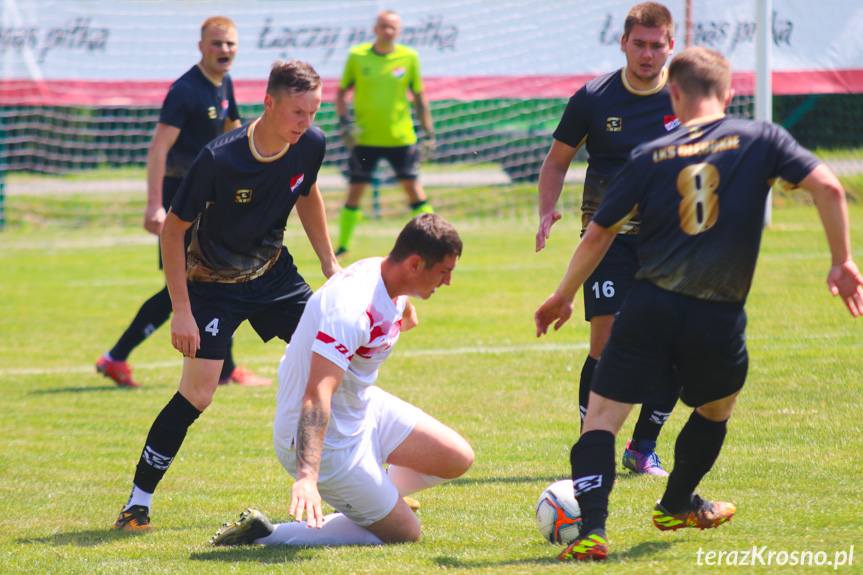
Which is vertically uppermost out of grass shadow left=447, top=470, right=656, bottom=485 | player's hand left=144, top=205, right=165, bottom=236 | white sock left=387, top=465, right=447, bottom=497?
player's hand left=144, top=205, right=165, bottom=236

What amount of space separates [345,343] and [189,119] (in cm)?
323

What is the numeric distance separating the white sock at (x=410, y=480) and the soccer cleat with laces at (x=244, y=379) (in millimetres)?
3023

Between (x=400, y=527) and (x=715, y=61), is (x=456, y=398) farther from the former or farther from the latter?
(x=715, y=61)

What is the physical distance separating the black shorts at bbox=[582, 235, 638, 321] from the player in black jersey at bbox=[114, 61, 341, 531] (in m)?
1.29

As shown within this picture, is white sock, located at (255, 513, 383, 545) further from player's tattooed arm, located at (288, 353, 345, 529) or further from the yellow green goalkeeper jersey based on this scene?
the yellow green goalkeeper jersey

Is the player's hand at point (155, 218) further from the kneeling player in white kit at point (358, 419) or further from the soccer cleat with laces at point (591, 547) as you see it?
the soccer cleat with laces at point (591, 547)

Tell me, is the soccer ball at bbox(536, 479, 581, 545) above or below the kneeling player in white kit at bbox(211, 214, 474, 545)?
below

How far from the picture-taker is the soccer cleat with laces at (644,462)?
4543mm

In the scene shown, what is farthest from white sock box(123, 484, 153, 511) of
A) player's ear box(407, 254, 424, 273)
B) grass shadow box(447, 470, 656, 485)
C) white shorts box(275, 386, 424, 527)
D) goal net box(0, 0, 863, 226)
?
goal net box(0, 0, 863, 226)

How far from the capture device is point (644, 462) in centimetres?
456

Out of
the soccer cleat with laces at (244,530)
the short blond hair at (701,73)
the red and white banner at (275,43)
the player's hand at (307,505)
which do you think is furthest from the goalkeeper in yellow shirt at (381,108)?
the player's hand at (307,505)

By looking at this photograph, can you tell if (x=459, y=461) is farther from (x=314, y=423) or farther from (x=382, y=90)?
(x=382, y=90)

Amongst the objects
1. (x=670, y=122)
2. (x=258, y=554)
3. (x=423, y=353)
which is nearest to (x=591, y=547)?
(x=258, y=554)

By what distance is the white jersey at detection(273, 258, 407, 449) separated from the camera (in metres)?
3.40
